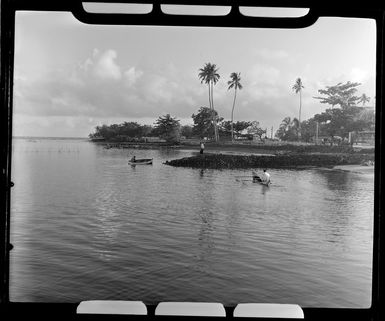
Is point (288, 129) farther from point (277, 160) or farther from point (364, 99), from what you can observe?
point (364, 99)

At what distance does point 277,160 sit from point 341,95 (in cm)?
146

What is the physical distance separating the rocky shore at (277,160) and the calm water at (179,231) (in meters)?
0.24

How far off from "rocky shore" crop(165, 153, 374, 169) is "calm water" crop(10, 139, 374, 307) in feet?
0.79

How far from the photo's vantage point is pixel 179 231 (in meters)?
8.10

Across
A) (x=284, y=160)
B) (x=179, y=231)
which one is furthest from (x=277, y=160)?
(x=179, y=231)

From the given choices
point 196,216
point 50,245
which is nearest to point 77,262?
point 50,245

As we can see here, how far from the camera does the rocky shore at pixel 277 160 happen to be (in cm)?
702

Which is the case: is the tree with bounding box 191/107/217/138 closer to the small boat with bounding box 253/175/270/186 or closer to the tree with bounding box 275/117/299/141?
the tree with bounding box 275/117/299/141

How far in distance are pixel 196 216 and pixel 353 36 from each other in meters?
4.33

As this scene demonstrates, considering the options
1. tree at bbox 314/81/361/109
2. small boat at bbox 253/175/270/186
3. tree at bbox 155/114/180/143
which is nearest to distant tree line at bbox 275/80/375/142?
tree at bbox 314/81/361/109

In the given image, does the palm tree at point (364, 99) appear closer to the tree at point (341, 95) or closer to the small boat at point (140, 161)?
the tree at point (341, 95)

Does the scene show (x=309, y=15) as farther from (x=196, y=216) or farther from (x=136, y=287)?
(x=196, y=216)

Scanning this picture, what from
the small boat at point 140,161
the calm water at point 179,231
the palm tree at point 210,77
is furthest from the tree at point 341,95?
the small boat at point 140,161

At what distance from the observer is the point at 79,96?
7.91m
